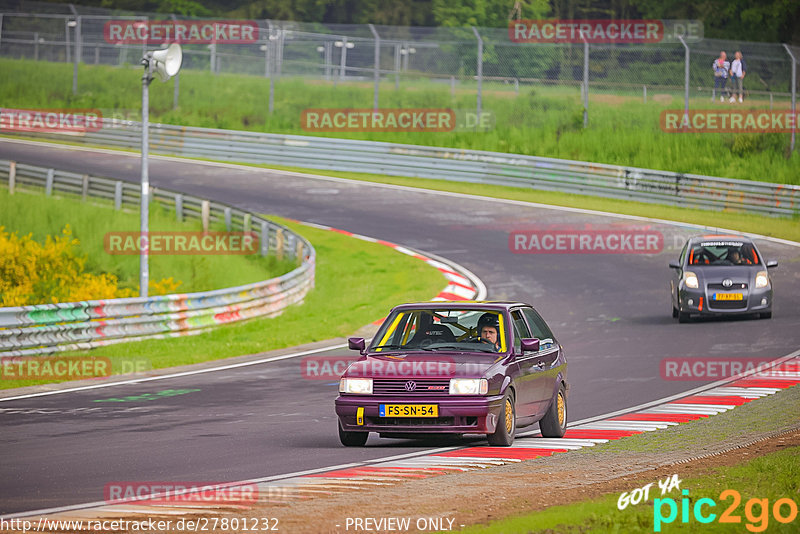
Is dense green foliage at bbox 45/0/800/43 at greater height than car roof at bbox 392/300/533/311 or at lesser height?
greater

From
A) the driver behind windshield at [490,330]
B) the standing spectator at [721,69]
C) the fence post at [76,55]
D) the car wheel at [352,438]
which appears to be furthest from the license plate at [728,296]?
the fence post at [76,55]

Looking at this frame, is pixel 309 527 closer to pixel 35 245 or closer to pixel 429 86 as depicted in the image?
pixel 35 245

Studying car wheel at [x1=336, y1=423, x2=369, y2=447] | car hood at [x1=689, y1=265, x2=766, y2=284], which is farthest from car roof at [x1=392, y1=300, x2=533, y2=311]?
car hood at [x1=689, y1=265, x2=766, y2=284]

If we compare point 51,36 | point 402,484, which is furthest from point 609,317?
point 51,36

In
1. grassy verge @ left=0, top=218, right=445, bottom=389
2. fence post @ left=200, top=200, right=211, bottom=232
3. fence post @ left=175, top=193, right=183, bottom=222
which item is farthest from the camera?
fence post @ left=175, top=193, right=183, bottom=222

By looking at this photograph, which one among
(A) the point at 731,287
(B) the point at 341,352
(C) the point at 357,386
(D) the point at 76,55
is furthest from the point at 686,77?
(C) the point at 357,386

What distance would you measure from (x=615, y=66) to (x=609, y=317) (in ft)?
60.3

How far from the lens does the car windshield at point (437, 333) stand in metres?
11.3

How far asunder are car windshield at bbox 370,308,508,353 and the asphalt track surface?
0.95 metres

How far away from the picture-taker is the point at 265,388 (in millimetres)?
15812

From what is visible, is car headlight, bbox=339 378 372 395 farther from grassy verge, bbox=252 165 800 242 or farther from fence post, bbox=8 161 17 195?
fence post, bbox=8 161 17 195

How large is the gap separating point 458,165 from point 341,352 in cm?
2118

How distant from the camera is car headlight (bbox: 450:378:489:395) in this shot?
10484 millimetres

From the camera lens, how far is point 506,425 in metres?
10.9
